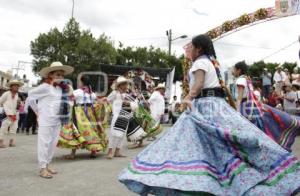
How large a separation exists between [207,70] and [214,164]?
1009 mm

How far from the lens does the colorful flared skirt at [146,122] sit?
33.4ft

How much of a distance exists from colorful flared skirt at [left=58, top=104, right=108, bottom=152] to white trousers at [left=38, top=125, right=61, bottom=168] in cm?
131

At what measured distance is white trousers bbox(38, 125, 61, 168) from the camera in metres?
6.29

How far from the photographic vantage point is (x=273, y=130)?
552 cm

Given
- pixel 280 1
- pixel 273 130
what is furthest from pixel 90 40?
pixel 273 130

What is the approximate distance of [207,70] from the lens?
426cm

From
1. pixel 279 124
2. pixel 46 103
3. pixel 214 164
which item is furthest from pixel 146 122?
pixel 214 164

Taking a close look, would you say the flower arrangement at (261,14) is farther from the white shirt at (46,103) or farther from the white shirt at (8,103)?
the white shirt at (46,103)

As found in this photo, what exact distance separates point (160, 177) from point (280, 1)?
1475cm

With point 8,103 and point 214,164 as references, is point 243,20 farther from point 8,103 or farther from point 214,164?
point 214,164

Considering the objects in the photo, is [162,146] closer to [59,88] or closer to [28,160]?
[59,88]

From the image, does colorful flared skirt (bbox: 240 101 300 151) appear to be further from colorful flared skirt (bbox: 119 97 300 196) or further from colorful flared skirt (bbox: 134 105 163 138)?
colorful flared skirt (bbox: 134 105 163 138)

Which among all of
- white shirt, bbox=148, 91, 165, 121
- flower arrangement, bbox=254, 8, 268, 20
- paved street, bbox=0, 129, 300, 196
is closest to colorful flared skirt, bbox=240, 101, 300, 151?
paved street, bbox=0, 129, 300, 196

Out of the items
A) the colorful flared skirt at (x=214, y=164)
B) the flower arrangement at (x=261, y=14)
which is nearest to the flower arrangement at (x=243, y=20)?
the flower arrangement at (x=261, y=14)
